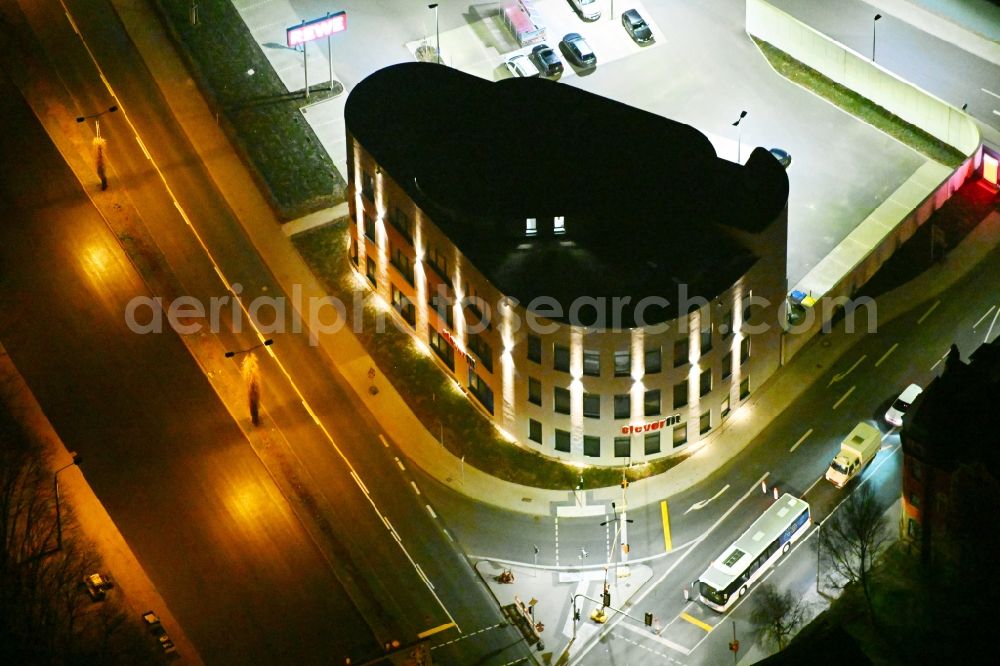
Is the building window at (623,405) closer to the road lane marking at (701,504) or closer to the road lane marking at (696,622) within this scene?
the road lane marking at (701,504)

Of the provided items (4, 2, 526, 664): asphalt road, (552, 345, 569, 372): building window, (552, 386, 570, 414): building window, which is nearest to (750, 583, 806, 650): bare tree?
(4, 2, 526, 664): asphalt road

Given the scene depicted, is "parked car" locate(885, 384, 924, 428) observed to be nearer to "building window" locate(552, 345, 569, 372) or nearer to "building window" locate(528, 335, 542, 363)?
"building window" locate(552, 345, 569, 372)

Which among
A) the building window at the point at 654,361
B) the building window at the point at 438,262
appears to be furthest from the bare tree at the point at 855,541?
the building window at the point at 438,262

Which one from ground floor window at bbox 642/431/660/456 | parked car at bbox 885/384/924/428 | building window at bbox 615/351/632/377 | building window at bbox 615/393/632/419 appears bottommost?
parked car at bbox 885/384/924/428

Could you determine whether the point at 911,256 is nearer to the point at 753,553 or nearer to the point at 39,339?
the point at 753,553

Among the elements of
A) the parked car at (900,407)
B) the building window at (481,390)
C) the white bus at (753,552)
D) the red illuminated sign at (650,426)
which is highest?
the building window at (481,390)
